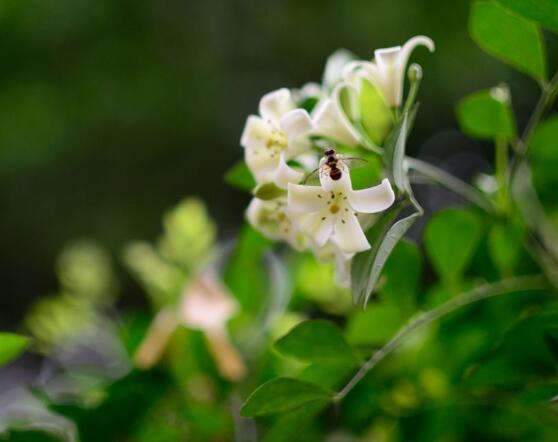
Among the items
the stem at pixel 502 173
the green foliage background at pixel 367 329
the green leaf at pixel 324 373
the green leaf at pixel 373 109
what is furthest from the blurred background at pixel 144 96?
the green leaf at pixel 324 373

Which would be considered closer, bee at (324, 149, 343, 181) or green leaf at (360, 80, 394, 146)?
bee at (324, 149, 343, 181)

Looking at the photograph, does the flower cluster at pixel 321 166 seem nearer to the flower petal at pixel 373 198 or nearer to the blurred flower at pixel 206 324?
the flower petal at pixel 373 198

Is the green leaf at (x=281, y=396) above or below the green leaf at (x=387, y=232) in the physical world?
below

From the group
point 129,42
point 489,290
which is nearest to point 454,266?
point 489,290

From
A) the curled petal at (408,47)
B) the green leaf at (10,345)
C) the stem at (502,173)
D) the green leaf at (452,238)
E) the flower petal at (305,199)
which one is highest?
the curled petal at (408,47)

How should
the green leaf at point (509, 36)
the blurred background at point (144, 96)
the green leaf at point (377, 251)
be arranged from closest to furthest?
the green leaf at point (377, 251), the green leaf at point (509, 36), the blurred background at point (144, 96)

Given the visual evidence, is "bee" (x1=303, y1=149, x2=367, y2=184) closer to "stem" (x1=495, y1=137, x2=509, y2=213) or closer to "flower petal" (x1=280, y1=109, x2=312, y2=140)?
"flower petal" (x1=280, y1=109, x2=312, y2=140)

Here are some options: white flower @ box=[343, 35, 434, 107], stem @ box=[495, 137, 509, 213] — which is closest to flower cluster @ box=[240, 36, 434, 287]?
white flower @ box=[343, 35, 434, 107]
